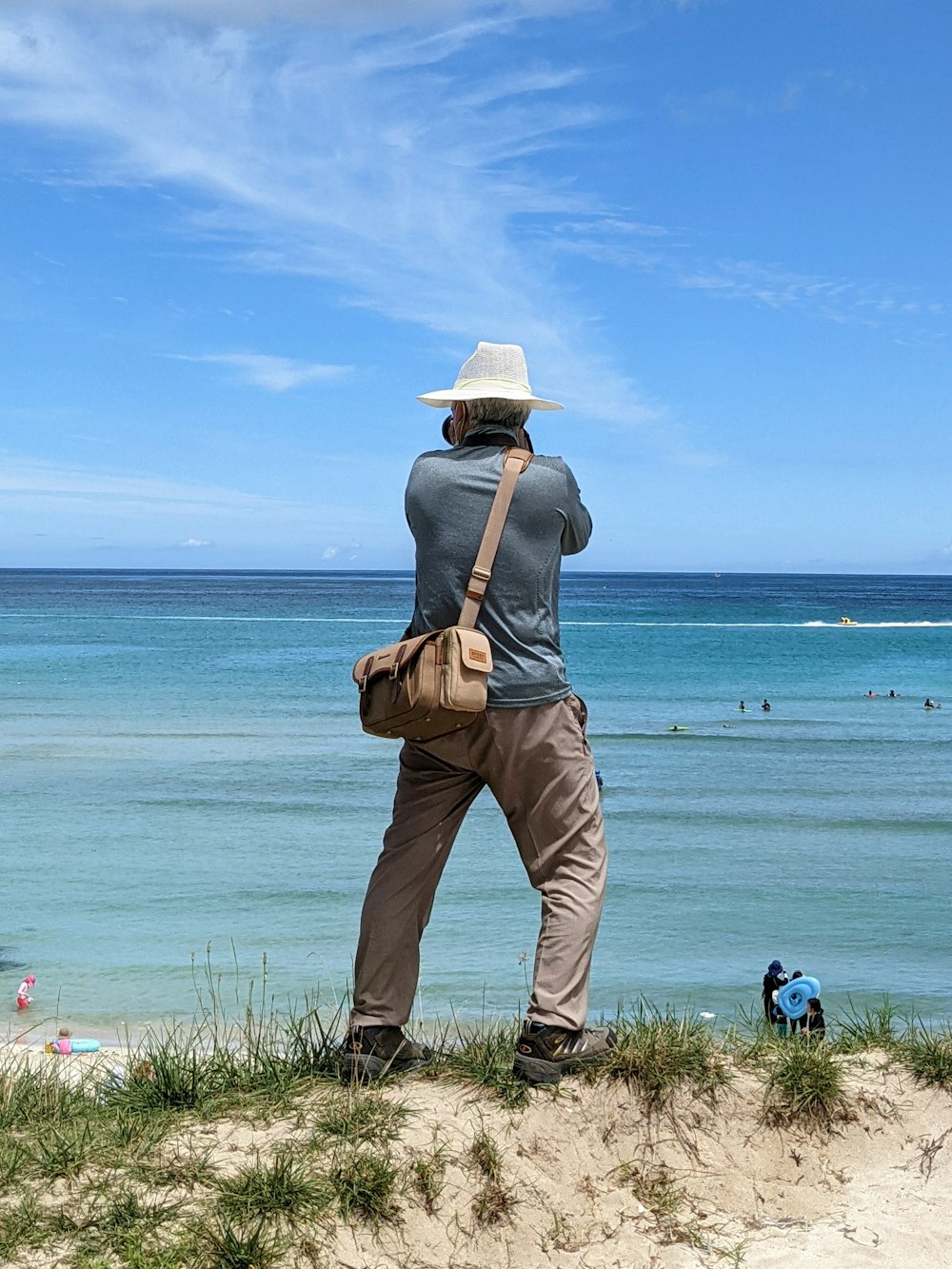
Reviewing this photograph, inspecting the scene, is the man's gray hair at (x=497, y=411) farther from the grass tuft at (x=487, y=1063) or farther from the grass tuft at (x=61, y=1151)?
the grass tuft at (x=61, y=1151)

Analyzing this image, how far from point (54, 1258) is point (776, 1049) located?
6.87 ft

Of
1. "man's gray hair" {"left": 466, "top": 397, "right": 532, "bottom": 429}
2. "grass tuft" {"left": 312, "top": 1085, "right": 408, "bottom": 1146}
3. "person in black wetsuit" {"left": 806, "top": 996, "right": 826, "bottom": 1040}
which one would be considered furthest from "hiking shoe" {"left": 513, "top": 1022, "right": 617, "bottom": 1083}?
"man's gray hair" {"left": 466, "top": 397, "right": 532, "bottom": 429}

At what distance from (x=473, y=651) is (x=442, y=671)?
99 millimetres

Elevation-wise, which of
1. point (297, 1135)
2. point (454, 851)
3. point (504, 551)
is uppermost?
point (504, 551)

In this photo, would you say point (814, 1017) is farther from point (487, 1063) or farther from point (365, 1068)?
point (365, 1068)

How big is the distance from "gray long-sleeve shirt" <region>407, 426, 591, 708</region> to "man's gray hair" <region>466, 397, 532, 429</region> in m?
0.11

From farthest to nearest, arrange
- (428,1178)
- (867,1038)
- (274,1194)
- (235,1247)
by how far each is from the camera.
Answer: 1. (867,1038)
2. (428,1178)
3. (274,1194)
4. (235,1247)

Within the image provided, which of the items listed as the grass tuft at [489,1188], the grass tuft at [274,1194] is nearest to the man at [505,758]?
the grass tuft at [489,1188]

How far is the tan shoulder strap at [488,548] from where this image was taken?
3.48 metres

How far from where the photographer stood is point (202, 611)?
261 feet

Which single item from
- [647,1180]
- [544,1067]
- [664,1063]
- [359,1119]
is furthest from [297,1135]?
[664,1063]

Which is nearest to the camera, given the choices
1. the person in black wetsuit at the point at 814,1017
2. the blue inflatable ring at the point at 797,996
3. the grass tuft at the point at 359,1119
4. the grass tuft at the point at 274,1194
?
the grass tuft at the point at 274,1194

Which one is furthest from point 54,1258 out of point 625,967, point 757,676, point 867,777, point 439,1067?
point 757,676

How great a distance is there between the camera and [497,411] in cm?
367
